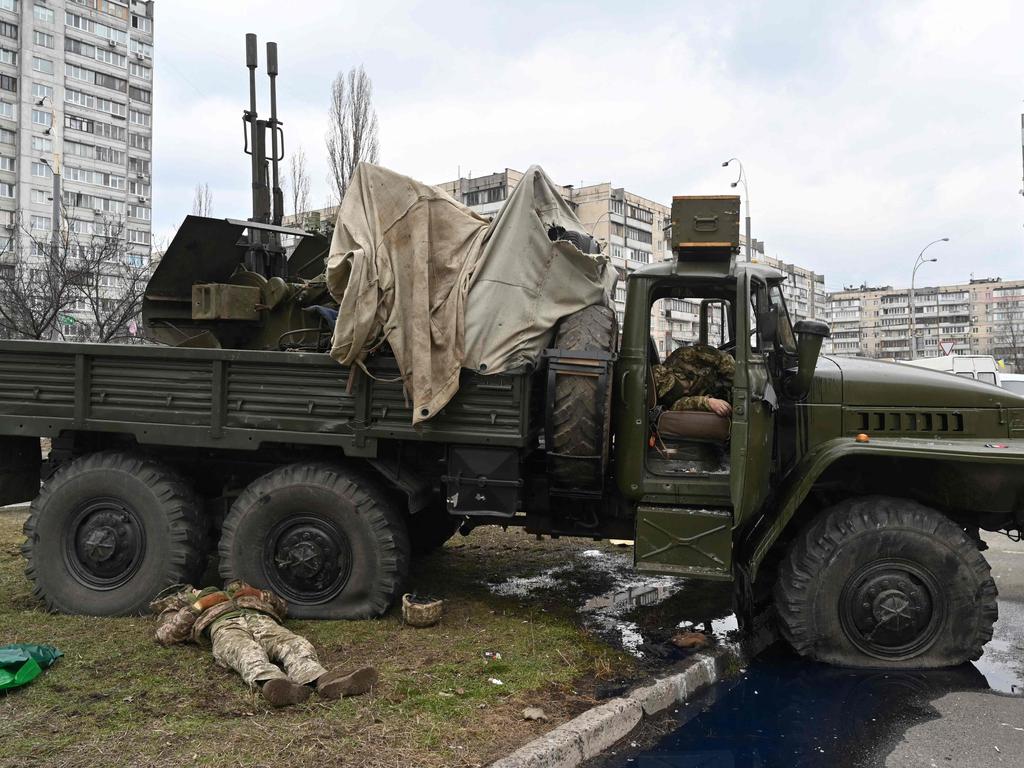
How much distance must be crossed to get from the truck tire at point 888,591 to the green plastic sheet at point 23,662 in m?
4.29

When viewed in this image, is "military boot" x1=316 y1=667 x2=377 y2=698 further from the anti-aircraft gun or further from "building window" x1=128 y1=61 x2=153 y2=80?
"building window" x1=128 y1=61 x2=153 y2=80

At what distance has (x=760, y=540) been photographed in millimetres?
5195

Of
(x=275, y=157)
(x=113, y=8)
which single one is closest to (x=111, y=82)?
(x=113, y=8)

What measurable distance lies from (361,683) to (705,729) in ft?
5.88

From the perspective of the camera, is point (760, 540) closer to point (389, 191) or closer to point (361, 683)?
point (361, 683)

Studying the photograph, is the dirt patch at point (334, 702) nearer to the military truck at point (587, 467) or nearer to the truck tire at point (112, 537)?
the truck tire at point (112, 537)

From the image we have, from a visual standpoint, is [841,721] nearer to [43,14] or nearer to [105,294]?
[105,294]

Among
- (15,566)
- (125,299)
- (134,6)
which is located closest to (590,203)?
Answer: (125,299)

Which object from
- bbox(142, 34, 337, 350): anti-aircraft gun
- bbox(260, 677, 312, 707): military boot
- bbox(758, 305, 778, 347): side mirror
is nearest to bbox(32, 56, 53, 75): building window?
bbox(142, 34, 337, 350): anti-aircraft gun

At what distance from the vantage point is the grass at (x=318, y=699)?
3604 millimetres

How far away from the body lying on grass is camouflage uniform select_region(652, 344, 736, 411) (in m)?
2.61

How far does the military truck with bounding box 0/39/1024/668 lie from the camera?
16.7 feet

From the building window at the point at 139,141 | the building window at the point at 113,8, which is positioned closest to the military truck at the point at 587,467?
the building window at the point at 139,141

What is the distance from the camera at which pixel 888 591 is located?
5004mm
